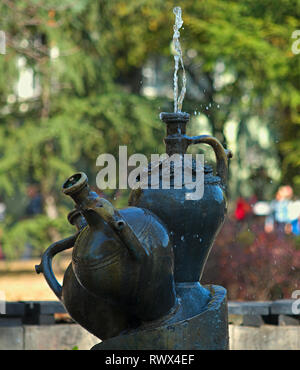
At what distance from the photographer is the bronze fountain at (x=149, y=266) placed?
11.0 ft

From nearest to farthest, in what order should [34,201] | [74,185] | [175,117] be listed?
[74,185] < [175,117] < [34,201]

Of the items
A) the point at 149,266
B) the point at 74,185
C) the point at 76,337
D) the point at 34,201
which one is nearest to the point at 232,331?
the point at 76,337

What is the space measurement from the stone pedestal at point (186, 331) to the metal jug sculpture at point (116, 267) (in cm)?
7

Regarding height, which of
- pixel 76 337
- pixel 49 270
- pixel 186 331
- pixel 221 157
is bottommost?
pixel 76 337

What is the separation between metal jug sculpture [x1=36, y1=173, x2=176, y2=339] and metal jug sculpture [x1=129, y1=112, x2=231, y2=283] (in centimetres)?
15

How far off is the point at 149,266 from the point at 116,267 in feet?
0.51

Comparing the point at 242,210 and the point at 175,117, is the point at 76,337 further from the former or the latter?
the point at 242,210

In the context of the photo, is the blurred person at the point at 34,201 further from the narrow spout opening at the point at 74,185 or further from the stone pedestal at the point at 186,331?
the narrow spout opening at the point at 74,185

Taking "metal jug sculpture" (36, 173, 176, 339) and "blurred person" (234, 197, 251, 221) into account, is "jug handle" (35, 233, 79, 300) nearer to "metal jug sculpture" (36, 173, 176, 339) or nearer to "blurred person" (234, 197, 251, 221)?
"metal jug sculpture" (36, 173, 176, 339)

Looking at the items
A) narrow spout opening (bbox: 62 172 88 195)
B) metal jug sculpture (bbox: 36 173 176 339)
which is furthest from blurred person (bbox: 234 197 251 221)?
narrow spout opening (bbox: 62 172 88 195)

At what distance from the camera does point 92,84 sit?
43.1 feet

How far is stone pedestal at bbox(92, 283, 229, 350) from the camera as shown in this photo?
3486 millimetres

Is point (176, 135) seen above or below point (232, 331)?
above

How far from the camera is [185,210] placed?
12.2 ft
